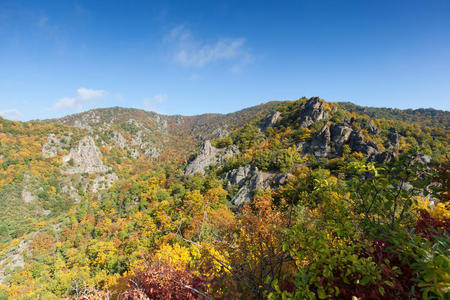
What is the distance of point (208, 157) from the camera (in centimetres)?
6594

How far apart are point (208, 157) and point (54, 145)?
106 metres

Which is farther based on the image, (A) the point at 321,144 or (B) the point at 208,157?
(B) the point at 208,157

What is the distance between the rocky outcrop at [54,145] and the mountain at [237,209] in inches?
32.8

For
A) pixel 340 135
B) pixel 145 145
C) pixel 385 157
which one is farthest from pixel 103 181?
pixel 385 157

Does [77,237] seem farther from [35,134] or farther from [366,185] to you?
[35,134]

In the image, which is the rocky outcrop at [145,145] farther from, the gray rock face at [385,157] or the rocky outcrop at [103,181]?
the gray rock face at [385,157]

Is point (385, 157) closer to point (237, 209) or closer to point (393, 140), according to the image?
point (393, 140)

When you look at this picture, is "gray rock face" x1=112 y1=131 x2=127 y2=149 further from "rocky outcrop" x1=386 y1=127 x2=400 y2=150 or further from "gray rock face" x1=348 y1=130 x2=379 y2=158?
"rocky outcrop" x1=386 y1=127 x2=400 y2=150

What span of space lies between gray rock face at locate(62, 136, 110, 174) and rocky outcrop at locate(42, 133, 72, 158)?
5.75 metres

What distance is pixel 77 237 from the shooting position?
54.1 meters

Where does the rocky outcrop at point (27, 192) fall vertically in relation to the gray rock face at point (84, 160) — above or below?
below

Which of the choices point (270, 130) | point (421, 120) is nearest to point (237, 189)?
point (270, 130)

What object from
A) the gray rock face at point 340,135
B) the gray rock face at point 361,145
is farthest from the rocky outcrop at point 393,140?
the gray rock face at point 340,135

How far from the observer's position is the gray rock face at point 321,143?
42.8 metres
